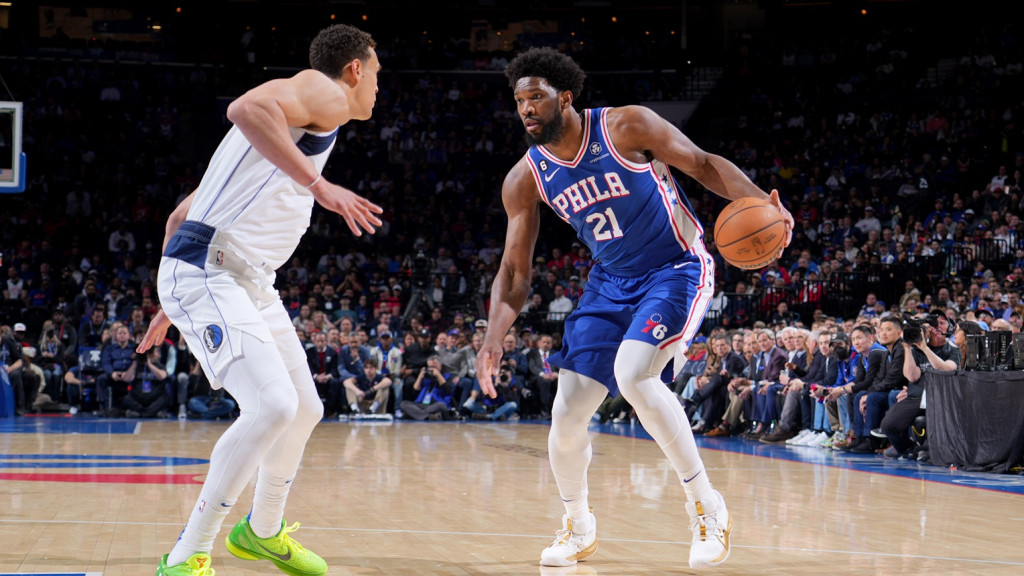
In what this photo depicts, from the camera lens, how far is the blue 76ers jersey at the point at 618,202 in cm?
466

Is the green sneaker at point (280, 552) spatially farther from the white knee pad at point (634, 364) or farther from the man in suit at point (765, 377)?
the man in suit at point (765, 377)

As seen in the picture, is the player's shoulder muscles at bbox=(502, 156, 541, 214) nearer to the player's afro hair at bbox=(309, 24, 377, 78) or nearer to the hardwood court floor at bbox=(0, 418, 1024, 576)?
the player's afro hair at bbox=(309, 24, 377, 78)

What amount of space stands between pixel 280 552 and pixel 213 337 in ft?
3.14

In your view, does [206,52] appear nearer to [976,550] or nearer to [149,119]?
[149,119]

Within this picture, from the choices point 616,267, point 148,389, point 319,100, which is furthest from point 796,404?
point 319,100

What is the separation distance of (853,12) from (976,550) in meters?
26.6

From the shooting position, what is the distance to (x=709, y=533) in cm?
439

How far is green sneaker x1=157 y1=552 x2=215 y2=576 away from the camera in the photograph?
3641mm

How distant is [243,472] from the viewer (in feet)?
12.1

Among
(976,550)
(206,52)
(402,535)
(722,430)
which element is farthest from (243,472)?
(206,52)

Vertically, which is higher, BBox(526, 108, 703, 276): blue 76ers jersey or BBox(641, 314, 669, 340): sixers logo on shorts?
BBox(526, 108, 703, 276): blue 76ers jersey

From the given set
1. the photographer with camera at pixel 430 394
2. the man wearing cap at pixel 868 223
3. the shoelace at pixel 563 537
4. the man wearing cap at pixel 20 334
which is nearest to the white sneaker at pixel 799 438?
the photographer with camera at pixel 430 394

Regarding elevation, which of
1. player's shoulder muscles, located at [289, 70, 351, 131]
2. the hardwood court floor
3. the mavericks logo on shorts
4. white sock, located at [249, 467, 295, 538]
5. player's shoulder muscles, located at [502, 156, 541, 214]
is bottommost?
the hardwood court floor

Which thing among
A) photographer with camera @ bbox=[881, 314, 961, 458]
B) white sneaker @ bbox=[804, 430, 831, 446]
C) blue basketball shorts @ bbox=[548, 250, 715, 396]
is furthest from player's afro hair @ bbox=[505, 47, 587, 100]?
white sneaker @ bbox=[804, 430, 831, 446]
